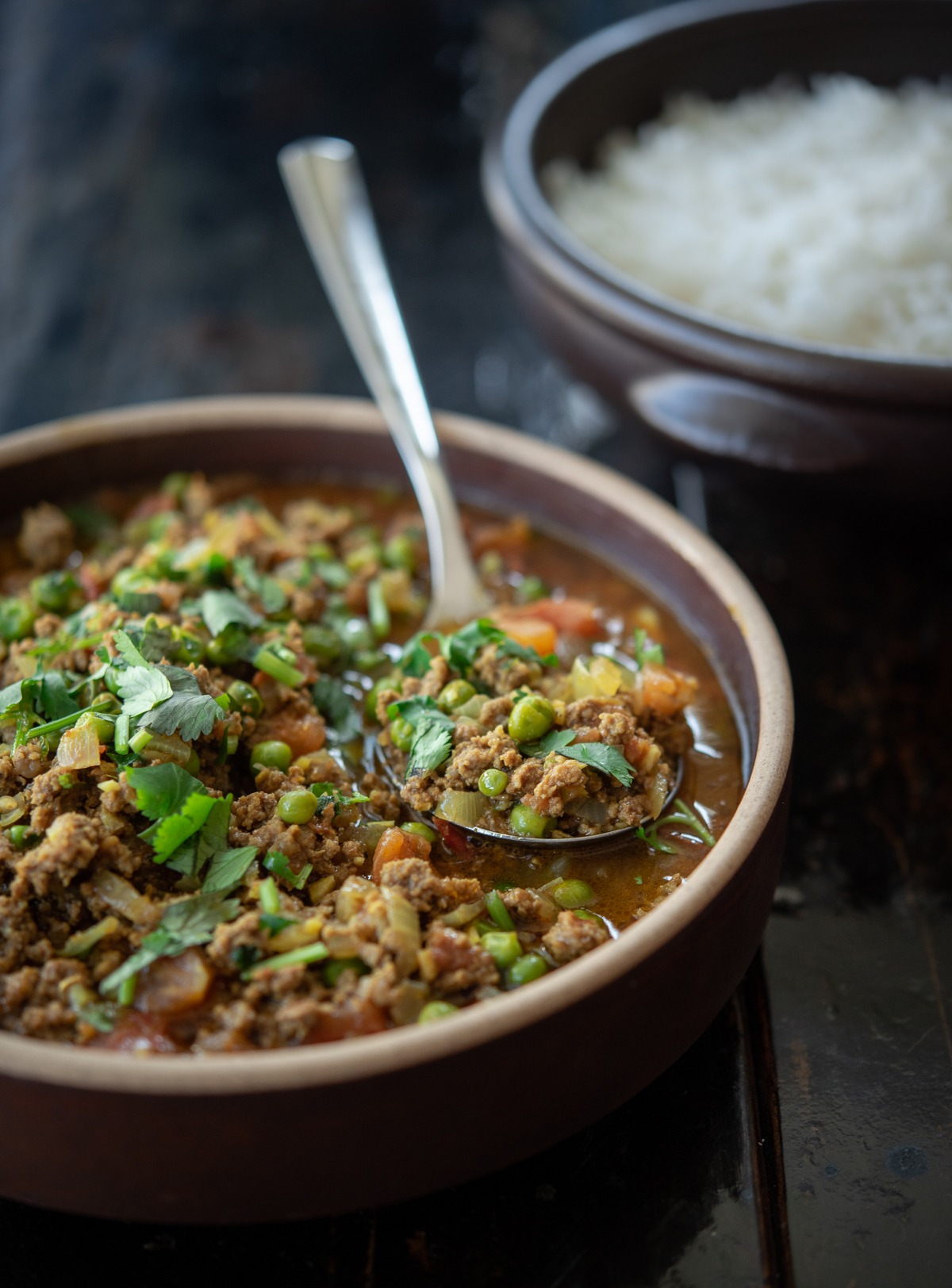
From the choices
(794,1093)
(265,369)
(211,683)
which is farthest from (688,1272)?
(265,369)

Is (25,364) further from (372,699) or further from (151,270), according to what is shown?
(372,699)

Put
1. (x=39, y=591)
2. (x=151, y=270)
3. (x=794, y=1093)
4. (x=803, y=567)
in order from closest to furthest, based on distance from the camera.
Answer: (x=794, y=1093) < (x=39, y=591) < (x=803, y=567) < (x=151, y=270)

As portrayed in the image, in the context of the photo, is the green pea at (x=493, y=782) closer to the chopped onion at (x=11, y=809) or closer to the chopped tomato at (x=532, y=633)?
the chopped tomato at (x=532, y=633)

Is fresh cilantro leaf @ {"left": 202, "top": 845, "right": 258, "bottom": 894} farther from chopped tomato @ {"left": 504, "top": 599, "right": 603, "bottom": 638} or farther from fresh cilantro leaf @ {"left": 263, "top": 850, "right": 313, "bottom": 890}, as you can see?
chopped tomato @ {"left": 504, "top": 599, "right": 603, "bottom": 638}

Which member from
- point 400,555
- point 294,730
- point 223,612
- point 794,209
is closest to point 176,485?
point 400,555

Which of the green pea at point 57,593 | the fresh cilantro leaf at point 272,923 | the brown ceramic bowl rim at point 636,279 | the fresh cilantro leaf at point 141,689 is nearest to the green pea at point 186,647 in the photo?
the fresh cilantro leaf at point 141,689

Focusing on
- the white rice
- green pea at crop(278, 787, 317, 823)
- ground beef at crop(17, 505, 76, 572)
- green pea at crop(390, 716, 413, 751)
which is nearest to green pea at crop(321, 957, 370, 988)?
green pea at crop(278, 787, 317, 823)
